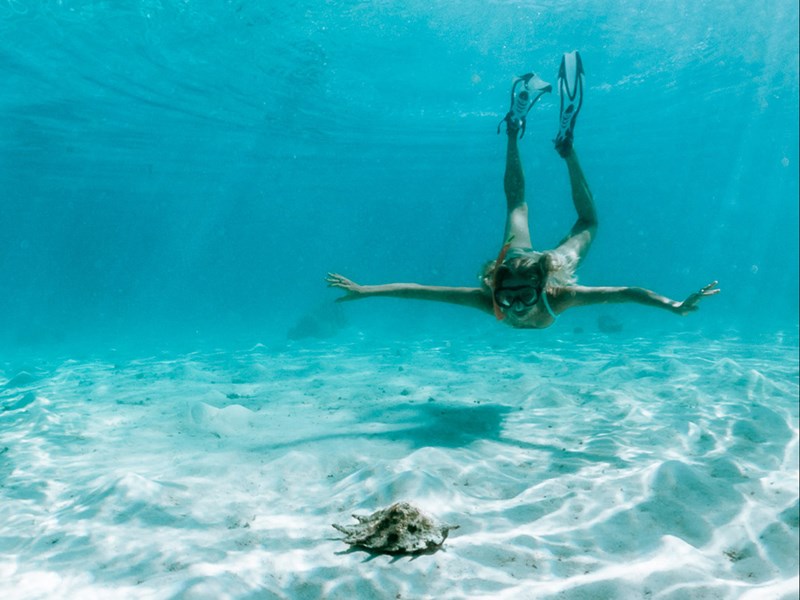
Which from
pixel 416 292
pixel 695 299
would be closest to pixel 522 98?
pixel 416 292

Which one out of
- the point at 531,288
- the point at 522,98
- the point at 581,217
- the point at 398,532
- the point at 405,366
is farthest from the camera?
the point at 405,366

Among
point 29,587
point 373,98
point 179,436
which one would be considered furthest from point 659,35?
point 29,587

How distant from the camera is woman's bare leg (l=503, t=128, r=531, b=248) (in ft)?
25.2

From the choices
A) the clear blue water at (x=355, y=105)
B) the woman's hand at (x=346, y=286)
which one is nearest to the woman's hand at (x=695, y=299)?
the woman's hand at (x=346, y=286)

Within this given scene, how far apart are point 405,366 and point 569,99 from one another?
300 inches

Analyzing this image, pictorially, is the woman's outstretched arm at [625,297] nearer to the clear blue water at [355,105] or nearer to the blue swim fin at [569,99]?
the blue swim fin at [569,99]

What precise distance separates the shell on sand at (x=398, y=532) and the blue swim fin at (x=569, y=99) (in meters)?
7.31

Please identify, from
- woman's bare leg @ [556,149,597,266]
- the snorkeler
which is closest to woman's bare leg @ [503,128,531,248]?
the snorkeler

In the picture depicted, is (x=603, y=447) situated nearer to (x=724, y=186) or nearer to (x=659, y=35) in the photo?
(x=659, y=35)

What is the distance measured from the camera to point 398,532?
3.58 meters

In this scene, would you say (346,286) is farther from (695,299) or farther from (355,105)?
(355,105)

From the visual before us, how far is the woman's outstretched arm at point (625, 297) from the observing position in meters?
4.85

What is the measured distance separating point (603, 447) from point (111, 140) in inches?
1276

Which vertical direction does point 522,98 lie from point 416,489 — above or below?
above
